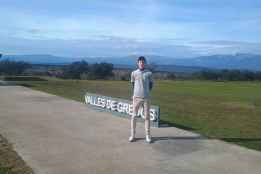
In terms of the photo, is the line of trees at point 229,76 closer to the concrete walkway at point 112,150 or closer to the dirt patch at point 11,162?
the concrete walkway at point 112,150

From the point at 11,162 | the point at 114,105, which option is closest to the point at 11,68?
the point at 114,105

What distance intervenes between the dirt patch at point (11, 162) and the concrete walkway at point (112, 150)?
124mm

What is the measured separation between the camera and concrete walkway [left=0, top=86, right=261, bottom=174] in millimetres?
7141

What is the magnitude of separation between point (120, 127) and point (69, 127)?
1294mm

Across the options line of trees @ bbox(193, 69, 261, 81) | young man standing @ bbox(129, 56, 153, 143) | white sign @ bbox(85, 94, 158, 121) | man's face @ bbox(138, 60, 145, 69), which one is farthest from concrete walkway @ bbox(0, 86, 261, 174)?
line of trees @ bbox(193, 69, 261, 81)

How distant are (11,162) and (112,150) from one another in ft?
6.35

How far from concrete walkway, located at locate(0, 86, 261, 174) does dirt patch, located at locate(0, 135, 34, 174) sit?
12 cm

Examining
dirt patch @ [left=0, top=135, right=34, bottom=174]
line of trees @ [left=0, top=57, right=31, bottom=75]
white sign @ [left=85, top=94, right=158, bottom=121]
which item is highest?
line of trees @ [left=0, top=57, right=31, bottom=75]

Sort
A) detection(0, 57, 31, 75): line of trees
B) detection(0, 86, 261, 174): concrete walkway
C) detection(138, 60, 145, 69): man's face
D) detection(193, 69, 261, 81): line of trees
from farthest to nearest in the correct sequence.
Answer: detection(193, 69, 261, 81): line of trees
detection(0, 57, 31, 75): line of trees
detection(138, 60, 145, 69): man's face
detection(0, 86, 261, 174): concrete walkway

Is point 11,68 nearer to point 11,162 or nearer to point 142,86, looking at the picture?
point 142,86

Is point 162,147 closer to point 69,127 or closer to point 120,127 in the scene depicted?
point 120,127

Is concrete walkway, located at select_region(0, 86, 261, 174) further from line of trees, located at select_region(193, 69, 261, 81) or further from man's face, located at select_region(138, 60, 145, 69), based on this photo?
line of trees, located at select_region(193, 69, 261, 81)

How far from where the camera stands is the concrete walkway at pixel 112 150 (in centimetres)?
714

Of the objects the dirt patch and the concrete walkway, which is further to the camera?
the concrete walkway
